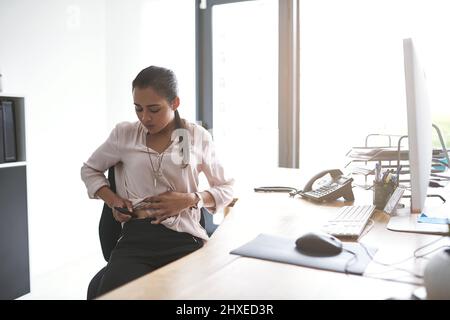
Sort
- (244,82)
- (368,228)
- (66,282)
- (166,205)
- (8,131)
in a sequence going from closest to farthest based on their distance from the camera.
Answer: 1. (368,228)
2. (166,205)
3. (8,131)
4. (66,282)
5. (244,82)

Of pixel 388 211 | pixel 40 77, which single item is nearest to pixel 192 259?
pixel 388 211

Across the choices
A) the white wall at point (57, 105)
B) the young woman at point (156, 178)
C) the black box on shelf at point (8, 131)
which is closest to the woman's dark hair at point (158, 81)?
the young woman at point (156, 178)

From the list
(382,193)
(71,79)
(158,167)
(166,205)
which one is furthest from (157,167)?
(71,79)

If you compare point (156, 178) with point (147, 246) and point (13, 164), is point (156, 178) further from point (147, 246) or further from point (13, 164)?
point (13, 164)

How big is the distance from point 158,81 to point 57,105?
67.3 inches

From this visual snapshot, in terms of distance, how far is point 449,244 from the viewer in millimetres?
1192

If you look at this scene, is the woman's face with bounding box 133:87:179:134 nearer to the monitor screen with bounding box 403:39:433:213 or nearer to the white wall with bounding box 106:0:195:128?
the monitor screen with bounding box 403:39:433:213

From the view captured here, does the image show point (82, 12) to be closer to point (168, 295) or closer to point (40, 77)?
point (40, 77)

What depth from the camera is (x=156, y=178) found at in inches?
64.9

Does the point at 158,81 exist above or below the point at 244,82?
below

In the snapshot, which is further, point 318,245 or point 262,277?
point 318,245

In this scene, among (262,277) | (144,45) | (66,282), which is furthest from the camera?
(144,45)

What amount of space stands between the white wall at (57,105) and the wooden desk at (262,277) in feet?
6.44
